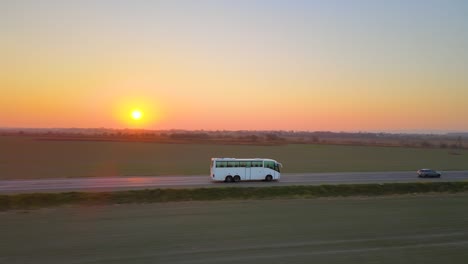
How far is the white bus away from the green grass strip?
7.84m

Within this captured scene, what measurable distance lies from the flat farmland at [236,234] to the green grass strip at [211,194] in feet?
7.60

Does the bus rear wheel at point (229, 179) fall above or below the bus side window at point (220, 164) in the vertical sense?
below

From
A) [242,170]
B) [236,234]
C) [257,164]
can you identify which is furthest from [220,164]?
[236,234]

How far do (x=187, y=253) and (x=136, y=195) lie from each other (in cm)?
1352

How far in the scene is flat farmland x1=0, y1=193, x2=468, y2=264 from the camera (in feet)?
41.8

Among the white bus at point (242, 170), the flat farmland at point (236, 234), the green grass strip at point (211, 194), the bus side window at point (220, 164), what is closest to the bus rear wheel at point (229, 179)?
the white bus at point (242, 170)

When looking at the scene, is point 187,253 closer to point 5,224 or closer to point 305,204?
point 5,224

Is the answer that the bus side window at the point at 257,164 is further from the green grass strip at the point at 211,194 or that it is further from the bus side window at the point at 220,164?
the green grass strip at the point at 211,194

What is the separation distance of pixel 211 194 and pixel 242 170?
10.6m

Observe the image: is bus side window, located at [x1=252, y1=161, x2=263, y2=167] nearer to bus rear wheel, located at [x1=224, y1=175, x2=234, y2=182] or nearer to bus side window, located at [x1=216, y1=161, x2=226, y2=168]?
bus rear wheel, located at [x1=224, y1=175, x2=234, y2=182]

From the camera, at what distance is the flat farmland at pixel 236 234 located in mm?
12750

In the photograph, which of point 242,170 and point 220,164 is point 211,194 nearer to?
point 220,164

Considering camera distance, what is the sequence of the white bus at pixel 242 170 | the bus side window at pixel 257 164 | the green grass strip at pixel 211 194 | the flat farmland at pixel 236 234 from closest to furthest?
the flat farmland at pixel 236 234, the green grass strip at pixel 211 194, the white bus at pixel 242 170, the bus side window at pixel 257 164

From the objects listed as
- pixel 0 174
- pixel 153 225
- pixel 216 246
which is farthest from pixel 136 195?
pixel 0 174
